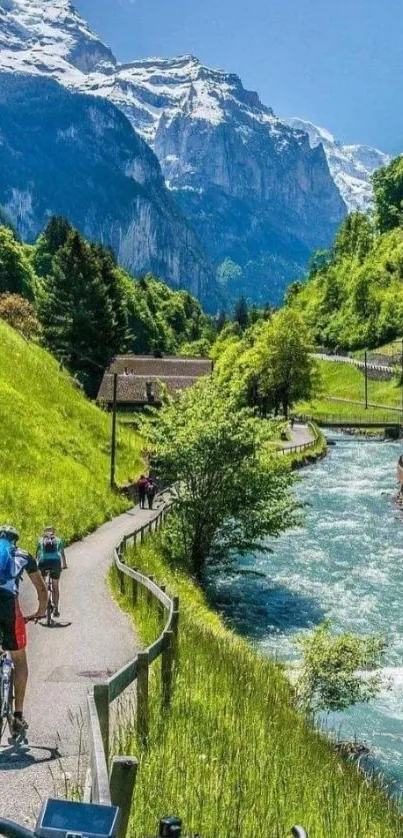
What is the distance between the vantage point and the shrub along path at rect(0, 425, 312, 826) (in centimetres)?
1006

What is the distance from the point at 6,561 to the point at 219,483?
22.5 m

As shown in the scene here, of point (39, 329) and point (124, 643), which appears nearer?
point (124, 643)

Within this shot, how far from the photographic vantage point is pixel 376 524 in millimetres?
46125

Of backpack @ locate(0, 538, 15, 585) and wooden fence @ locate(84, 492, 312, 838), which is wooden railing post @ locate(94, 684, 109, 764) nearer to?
wooden fence @ locate(84, 492, 312, 838)

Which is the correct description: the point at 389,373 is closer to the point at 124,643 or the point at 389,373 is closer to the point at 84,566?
the point at 84,566

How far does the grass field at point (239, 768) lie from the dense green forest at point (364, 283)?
4584 inches

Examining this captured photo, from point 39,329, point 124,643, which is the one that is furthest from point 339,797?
point 39,329

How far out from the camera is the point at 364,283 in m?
137

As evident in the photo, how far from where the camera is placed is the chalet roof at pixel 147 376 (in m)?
89.1

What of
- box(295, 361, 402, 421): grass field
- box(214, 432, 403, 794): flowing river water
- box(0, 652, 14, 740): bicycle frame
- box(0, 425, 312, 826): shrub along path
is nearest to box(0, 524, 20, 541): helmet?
box(0, 652, 14, 740): bicycle frame

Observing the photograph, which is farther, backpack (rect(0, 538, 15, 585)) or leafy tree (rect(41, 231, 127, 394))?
leafy tree (rect(41, 231, 127, 394))

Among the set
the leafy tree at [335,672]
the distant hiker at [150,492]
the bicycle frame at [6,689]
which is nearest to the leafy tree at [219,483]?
the leafy tree at [335,672]

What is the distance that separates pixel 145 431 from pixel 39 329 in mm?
50345

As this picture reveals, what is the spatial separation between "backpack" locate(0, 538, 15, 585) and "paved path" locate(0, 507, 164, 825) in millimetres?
2113
